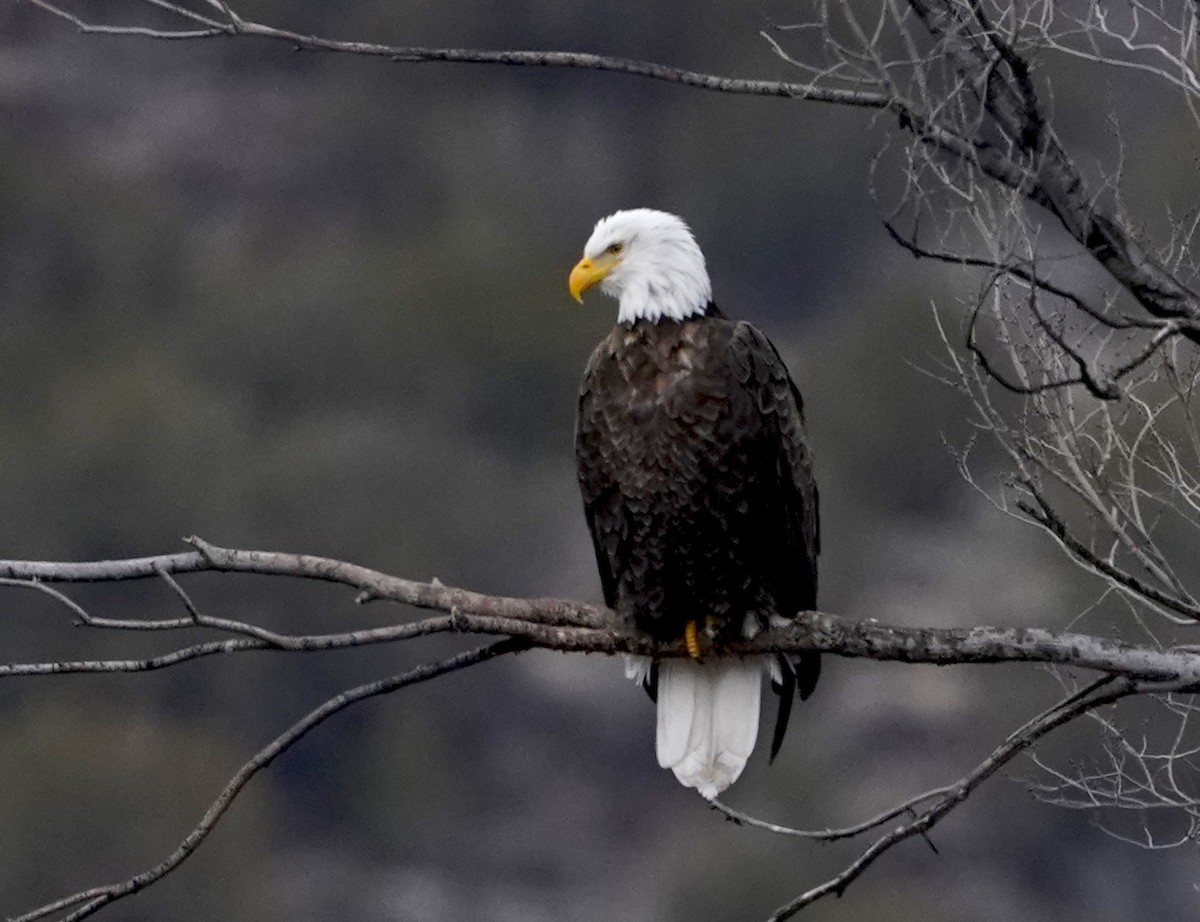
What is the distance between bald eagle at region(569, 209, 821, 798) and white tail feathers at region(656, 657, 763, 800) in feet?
0.35

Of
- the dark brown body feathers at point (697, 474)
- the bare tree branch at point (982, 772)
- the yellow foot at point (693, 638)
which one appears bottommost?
the bare tree branch at point (982, 772)

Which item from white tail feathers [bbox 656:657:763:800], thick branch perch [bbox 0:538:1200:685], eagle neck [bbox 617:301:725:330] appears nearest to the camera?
thick branch perch [bbox 0:538:1200:685]

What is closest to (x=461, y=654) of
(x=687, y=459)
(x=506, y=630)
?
(x=506, y=630)

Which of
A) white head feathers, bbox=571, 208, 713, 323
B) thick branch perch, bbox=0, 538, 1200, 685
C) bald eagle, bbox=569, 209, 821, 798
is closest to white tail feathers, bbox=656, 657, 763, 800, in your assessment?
bald eagle, bbox=569, 209, 821, 798

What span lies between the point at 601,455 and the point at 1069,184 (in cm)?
136

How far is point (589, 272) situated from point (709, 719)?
120 cm

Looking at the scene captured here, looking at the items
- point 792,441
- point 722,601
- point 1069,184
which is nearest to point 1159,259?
point 1069,184

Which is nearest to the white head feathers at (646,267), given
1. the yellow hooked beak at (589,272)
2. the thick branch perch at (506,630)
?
the yellow hooked beak at (589,272)

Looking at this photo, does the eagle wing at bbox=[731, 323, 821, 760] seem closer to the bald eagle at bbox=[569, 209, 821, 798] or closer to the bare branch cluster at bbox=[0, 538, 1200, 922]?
the bald eagle at bbox=[569, 209, 821, 798]

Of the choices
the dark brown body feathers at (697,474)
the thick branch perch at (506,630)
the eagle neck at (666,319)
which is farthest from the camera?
the eagle neck at (666,319)

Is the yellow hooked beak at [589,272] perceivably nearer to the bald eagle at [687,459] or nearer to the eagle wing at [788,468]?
the bald eagle at [687,459]

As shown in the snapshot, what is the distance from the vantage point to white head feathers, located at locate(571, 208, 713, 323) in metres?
4.46

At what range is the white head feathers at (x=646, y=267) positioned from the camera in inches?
176

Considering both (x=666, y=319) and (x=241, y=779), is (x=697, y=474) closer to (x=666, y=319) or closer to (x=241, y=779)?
(x=666, y=319)
